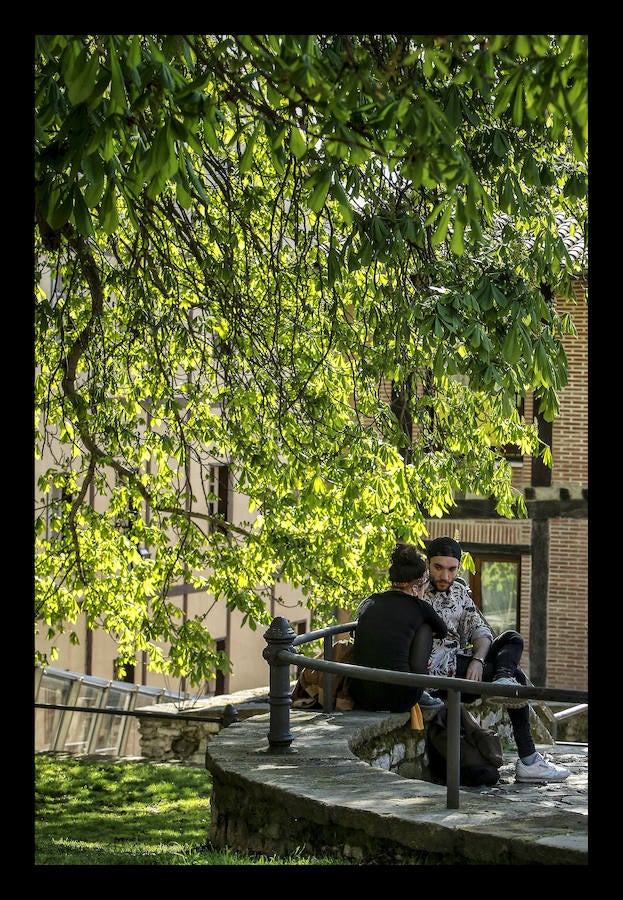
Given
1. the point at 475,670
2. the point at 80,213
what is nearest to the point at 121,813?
the point at 475,670

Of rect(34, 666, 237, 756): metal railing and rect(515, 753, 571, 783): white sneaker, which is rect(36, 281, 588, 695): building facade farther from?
rect(515, 753, 571, 783): white sneaker

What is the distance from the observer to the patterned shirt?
7.50 metres

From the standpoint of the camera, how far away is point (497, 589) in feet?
74.8

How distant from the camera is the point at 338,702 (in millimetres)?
7652

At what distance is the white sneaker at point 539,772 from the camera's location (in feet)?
21.8

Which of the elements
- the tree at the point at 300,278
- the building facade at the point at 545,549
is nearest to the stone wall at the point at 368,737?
the tree at the point at 300,278

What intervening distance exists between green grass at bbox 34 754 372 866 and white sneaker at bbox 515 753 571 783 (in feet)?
5.78

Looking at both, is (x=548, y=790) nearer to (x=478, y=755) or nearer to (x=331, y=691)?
(x=478, y=755)

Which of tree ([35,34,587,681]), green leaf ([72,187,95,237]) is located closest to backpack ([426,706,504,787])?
tree ([35,34,587,681])

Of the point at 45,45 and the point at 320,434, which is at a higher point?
the point at 45,45

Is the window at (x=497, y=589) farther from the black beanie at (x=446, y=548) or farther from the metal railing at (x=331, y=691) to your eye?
the black beanie at (x=446, y=548)
